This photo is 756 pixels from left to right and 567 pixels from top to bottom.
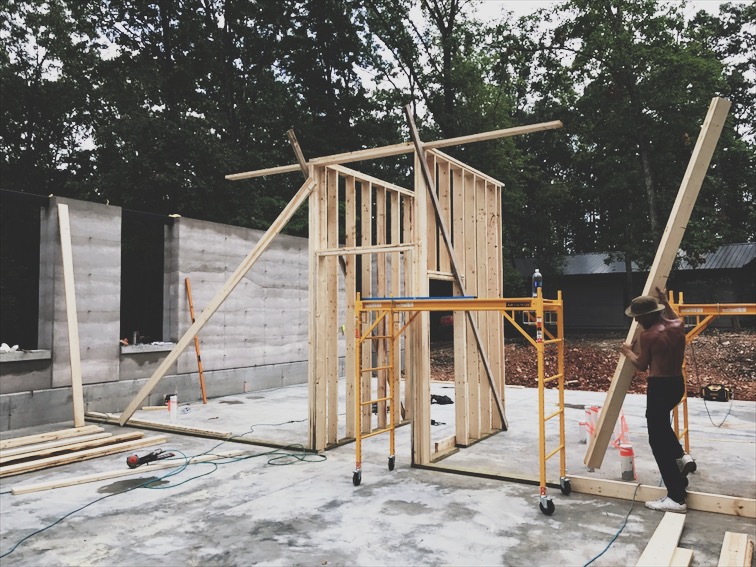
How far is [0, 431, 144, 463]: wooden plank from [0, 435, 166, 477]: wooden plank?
12 centimetres

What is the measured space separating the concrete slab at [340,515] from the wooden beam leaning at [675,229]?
79 centimetres

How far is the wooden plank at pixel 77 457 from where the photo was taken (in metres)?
6.03

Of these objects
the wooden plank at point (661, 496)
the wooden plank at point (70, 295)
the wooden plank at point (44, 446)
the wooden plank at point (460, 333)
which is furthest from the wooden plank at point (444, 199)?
the wooden plank at point (70, 295)

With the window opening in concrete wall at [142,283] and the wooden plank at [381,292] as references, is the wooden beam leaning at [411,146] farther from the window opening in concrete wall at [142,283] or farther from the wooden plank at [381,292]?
the window opening in concrete wall at [142,283]

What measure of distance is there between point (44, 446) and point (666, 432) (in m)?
7.05

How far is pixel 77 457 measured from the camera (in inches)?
258

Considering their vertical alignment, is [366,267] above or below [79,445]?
above

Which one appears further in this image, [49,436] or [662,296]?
[49,436]

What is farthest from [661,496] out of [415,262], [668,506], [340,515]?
[415,262]

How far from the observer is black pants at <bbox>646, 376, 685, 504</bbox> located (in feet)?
15.5

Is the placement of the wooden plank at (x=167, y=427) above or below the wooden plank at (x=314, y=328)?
below

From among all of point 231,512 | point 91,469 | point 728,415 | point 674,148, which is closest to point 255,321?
point 91,469

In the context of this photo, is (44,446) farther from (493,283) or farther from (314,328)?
(493,283)

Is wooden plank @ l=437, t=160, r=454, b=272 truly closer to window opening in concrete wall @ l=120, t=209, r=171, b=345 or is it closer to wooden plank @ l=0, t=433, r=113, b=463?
wooden plank @ l=0, t=433, r=113, b=463
